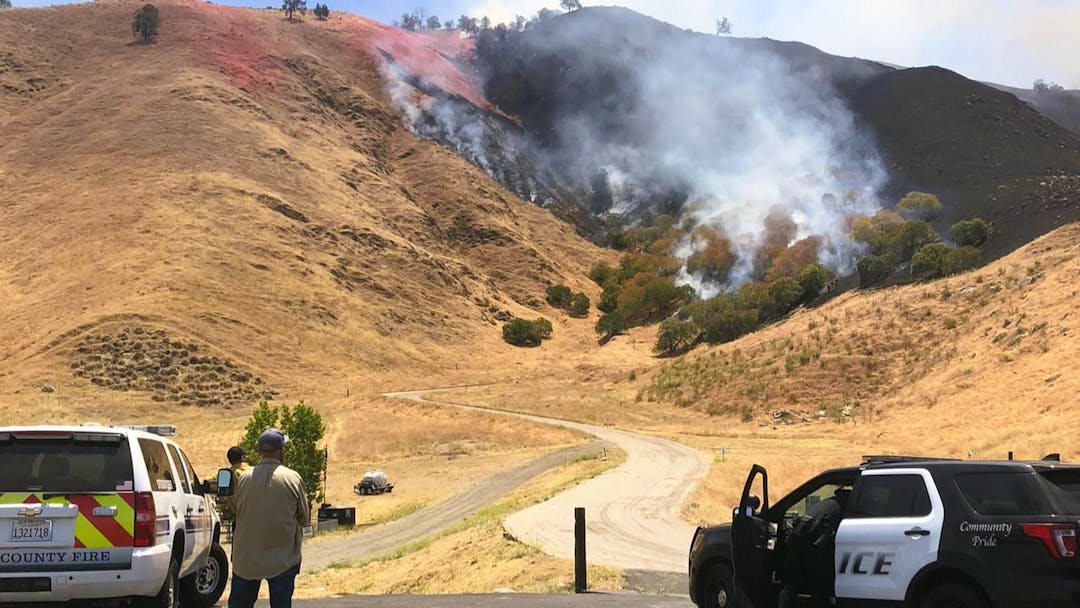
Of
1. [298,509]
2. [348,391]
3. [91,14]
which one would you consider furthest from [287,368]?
[91,14]

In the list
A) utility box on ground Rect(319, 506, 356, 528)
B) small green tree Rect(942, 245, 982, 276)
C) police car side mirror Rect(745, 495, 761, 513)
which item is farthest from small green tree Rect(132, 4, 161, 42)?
police car side mirror Rect(745, 495, 761, 513)

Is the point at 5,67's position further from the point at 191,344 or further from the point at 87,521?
the point at 87,521

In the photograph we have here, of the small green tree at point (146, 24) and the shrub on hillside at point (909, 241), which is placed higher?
the small green tree at point (146, 24)

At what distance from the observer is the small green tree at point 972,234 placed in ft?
246

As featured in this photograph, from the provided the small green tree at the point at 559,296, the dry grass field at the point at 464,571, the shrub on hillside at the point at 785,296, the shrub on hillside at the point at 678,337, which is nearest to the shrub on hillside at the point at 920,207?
the shrub on hillside at the point at 785,296

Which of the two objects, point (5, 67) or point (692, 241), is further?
point (692, 241)

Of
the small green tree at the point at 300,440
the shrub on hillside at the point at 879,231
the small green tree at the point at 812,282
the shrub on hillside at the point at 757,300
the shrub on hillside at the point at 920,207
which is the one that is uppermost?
the shrub on hillside at the point at 920,207

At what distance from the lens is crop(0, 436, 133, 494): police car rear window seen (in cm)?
816

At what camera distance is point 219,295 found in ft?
250

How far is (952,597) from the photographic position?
23.8ft

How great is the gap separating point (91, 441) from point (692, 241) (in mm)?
115991

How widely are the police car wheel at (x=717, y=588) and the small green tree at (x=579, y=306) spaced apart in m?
99.5

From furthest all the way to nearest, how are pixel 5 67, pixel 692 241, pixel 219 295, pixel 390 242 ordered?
pixel 692 241 → pixel 5 67 → pixel 390 242 → pixel 219 295

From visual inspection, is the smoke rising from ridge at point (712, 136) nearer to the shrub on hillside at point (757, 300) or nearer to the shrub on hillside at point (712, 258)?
the shrub on hillside at point (712, 258)
